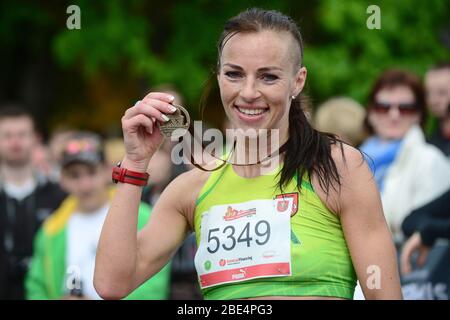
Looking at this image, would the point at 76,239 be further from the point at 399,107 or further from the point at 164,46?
the point at 164,46

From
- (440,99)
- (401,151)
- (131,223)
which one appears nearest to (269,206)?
(131,223)

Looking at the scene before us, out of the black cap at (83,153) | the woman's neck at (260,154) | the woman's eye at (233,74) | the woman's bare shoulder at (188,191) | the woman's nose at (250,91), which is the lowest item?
the woman's bare shoulder at (188,191)

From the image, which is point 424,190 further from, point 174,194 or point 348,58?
point 348,58

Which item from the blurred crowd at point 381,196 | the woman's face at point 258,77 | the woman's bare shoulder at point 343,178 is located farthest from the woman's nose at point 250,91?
the blurred crowd at point 381,196

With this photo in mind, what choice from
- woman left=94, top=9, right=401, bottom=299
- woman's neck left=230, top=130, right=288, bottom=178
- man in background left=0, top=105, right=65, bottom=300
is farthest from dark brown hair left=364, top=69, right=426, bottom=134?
woman's neck left=230, top=130, right=288, bottom=178

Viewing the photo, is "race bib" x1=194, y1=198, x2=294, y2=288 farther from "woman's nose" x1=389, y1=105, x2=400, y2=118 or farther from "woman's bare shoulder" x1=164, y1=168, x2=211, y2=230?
"woman's nose" x1=389, y1=105, x2=400, y2=118

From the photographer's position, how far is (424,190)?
6074 millimetres

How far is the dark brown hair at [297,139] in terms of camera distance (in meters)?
3.38

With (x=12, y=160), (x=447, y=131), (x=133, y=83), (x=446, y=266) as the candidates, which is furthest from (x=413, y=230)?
(x=133, y=83)

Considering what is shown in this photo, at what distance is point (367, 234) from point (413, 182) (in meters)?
2.85

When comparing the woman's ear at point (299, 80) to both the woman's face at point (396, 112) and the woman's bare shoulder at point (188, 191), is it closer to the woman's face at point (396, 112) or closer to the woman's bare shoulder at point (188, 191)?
the woman's bare shoulder at point (188, 191)

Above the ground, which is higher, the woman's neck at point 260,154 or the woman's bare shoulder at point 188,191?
the woman's neck at point 260,154

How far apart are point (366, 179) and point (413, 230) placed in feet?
7.64

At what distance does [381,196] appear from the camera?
588 cm
